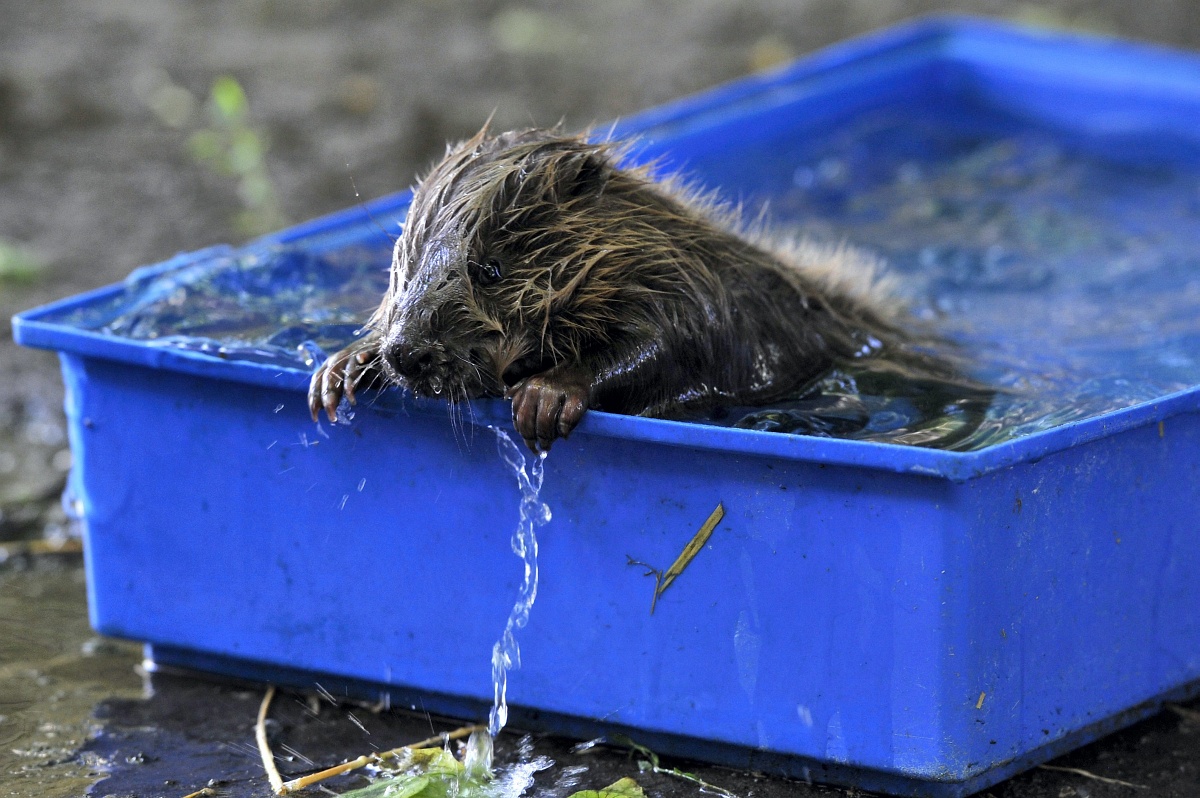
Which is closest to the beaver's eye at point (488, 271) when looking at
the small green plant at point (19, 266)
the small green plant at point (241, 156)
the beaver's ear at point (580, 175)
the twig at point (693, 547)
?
the beaver's ear at point (580, 175)

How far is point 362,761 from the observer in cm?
328

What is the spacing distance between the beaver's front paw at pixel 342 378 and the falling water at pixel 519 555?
309 mm

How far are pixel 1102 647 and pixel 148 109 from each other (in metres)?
6.86

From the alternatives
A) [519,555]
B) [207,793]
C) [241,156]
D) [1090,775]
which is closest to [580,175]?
[519,555]

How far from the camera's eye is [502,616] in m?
3.36

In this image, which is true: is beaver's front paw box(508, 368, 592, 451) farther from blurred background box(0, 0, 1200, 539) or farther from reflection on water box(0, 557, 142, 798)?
blurred background box(0, 0, 1200, 539)

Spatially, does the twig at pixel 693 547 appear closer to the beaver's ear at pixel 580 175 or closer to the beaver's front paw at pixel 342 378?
the beaver's front paw at pixel 342 378

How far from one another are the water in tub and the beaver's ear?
63cm

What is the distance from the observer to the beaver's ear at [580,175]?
11.4ft

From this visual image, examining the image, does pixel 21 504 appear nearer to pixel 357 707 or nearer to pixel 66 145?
pixel 357 707

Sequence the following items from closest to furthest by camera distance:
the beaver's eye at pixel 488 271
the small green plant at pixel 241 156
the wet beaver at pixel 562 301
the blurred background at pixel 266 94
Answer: the wet beaver at pixel 562 301 → the beaver's eye at pixel 488 271 → the blurred background at pixel 266 94 → the small green plant at pixel 241 156

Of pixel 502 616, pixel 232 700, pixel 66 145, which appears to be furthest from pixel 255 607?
pixel 66 145

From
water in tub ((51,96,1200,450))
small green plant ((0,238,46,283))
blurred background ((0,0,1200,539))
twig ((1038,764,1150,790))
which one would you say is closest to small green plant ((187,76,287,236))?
blurred background ((0,0,1200,539))

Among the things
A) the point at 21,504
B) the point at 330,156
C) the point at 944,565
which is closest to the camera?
the point at 944,565
